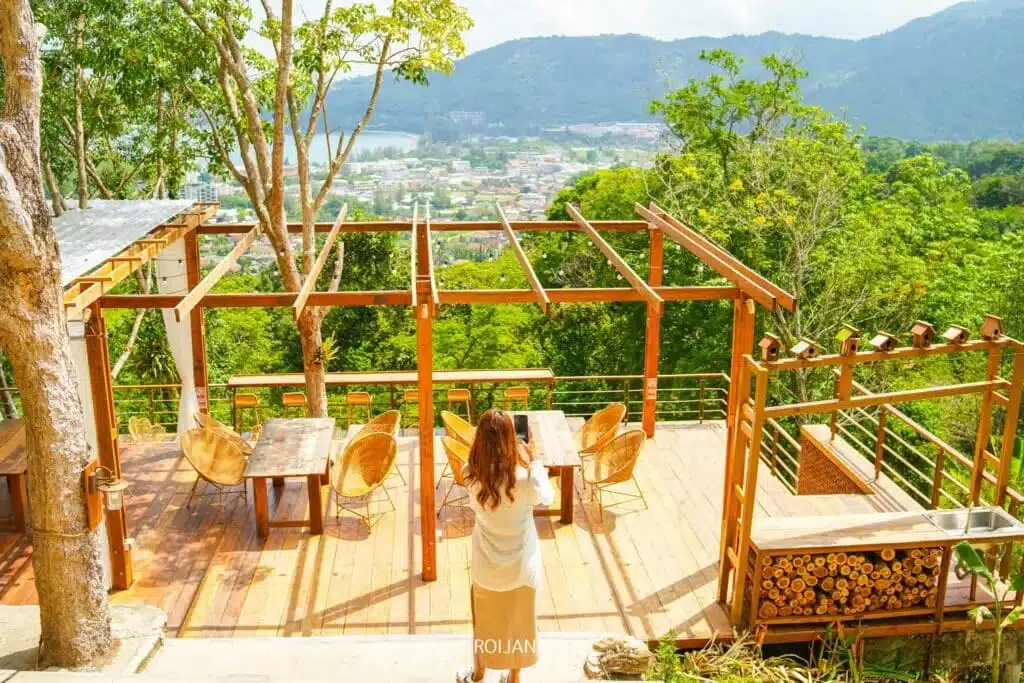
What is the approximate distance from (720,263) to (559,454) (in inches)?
77.3

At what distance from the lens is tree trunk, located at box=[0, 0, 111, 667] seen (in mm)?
4426

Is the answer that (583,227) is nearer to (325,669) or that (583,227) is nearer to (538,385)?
(325,669)

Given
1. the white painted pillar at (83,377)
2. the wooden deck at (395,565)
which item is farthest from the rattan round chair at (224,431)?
the white painted pillar at (83,377)

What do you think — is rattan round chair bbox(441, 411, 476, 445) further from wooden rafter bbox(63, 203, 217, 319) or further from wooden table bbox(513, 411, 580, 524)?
wooden rafter bbox(63, 203, 217, 319)

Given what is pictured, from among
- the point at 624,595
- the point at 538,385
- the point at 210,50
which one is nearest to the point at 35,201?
the point at 624,595

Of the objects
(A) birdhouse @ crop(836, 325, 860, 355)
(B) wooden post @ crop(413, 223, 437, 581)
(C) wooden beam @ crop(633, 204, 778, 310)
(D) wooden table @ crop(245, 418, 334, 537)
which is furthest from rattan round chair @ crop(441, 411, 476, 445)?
(A) birdhouse @ crop(836, 325, 860, 355)

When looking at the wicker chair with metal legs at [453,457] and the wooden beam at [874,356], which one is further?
the wicker chair with metal legs at [453,457]

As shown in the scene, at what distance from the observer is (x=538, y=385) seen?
27766mm

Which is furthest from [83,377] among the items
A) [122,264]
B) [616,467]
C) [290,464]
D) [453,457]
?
[616,467]

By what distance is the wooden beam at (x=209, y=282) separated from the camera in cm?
541

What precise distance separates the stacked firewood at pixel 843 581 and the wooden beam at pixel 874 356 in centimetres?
122

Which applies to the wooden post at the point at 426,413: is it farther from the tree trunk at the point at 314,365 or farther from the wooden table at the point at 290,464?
the tree trunk at the point at 314,365

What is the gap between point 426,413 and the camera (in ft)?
19.8

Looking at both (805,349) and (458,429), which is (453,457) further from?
(805,349)
